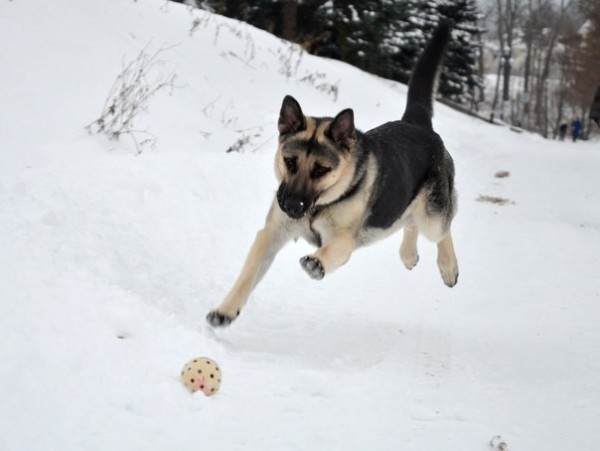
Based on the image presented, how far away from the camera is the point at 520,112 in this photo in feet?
200

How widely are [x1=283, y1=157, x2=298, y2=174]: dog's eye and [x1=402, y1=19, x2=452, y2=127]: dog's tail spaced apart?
7.14ft

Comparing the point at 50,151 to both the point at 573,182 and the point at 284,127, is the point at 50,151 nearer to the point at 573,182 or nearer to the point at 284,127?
the point at 284,127

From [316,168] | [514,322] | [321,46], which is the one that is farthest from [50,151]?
[321,46]

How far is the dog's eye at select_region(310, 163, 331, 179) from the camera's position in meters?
4.25

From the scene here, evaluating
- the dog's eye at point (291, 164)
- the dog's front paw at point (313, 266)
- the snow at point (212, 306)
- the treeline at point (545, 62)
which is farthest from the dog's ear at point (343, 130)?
the treeline at point (545, 62)

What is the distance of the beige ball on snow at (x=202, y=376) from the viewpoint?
10.2ft

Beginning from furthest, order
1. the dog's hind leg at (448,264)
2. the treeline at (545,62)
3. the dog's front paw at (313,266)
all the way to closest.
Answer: the treeline at (545,62) < the dog's hind leg at (448,264) < the dog's front paw at (313,266)

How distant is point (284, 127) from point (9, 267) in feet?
6.59

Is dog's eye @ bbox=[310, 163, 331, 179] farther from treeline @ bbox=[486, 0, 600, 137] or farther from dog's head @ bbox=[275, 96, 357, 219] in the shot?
treeline @ bbox=[486, 0, 600, 137]

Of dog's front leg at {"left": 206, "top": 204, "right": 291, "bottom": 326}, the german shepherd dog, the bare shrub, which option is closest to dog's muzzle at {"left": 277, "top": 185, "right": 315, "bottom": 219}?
the german shepherd dog

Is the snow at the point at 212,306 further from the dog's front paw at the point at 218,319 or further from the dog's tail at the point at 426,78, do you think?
the dog's tail at the point at 426,78

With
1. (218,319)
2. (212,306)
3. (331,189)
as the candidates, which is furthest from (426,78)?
(218,319)

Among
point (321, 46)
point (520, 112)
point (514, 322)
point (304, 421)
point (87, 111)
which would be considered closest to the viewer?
point (304, 421)

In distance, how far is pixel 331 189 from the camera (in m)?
4.42
